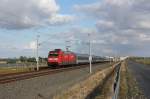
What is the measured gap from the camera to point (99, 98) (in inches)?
794

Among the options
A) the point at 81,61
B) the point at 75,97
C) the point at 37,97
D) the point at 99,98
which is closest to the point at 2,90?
the point at 37,97

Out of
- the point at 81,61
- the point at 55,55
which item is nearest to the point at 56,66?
the point at 55,55

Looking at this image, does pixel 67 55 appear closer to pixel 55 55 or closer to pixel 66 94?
pixel 55 55

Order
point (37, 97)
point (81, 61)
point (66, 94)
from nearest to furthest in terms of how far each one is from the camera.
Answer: point (37, 97) → point (66, 94) → point (81, 61)

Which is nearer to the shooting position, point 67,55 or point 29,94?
point 29,94

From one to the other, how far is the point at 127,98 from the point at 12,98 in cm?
700

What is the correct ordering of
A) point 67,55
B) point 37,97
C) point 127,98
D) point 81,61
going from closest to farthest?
point 127,98, point 37,97, point 67,55, point 81,61

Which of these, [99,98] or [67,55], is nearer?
[99,98]

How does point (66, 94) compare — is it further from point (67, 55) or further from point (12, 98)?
point (67, 55)

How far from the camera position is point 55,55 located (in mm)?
69000

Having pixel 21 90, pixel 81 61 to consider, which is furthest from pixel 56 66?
pixel 21 90

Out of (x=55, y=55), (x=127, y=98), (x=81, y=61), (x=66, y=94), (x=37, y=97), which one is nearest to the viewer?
(x=127, y=98)

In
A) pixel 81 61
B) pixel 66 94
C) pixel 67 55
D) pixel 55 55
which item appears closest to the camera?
pixel 66 94

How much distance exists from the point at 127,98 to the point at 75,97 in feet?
14.5
